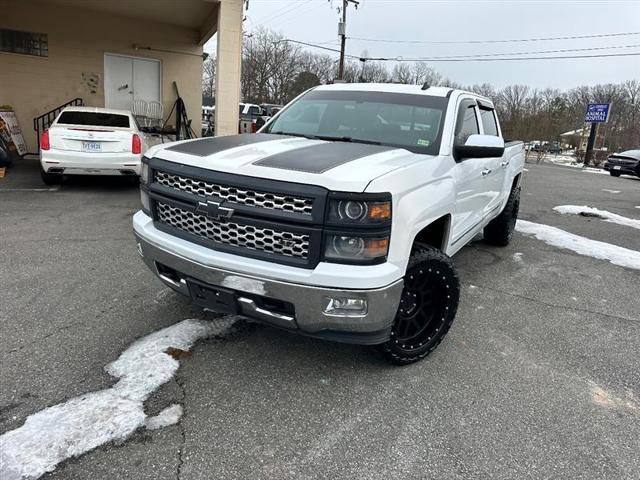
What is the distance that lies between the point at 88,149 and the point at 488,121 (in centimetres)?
631

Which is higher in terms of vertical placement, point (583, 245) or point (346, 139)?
point (346, 139)

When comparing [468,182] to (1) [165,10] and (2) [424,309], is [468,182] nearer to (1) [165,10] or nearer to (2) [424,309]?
(2) [424,309]

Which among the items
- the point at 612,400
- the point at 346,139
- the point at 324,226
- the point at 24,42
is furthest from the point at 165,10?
the point at 612,400

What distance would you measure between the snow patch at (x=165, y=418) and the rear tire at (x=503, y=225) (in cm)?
485

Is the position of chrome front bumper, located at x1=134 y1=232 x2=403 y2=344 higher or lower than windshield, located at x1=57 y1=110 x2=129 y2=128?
lower

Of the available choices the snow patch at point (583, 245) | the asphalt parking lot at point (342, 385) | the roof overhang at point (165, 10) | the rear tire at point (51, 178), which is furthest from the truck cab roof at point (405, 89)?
the roof overhang at point (165, 10)

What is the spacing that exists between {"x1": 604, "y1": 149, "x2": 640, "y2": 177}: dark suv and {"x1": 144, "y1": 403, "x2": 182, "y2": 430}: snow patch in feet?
78.1

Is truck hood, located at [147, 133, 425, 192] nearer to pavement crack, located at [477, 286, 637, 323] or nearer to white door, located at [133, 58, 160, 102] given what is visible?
pavement crack, located at [477, 286, 637, 323]

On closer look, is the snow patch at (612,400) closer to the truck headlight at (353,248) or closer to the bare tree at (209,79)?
the truck headlight at (353,248)

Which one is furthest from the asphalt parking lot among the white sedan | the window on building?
the window on building

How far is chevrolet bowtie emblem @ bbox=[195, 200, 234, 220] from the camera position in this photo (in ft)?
8.61

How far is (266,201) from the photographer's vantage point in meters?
2.54

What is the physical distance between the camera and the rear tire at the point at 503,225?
6172mm

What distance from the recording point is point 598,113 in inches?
1125
